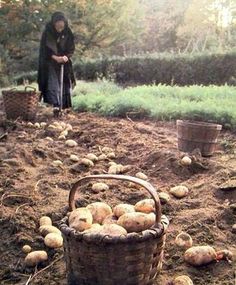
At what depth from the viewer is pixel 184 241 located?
8.39ft

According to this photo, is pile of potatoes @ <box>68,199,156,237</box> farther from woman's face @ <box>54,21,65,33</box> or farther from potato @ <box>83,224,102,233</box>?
woman's face @ <box>54,21,65,33</box>

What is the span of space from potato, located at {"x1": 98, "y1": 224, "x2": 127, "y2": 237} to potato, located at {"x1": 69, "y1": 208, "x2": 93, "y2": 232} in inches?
3.9

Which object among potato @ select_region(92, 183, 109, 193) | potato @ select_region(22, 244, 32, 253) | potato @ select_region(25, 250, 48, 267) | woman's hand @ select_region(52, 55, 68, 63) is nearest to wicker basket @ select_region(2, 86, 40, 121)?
woman's hand @ select_region(52, 55, 68, 63)

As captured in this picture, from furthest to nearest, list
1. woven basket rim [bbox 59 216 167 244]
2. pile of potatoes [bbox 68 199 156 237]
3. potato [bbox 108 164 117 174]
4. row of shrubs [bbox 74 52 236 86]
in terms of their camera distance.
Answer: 1. row of shrubs [bbox 74 52 236 86]
2. potato [bbox 108 164 117 174]
3. pile of potatoes [bbox 68 199 156 237]
4. woven basket rim [bbox 59 216 167 244]

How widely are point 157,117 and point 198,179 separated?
357 cm

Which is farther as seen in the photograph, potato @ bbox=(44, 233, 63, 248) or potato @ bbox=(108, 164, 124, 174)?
potato @ bbox=(108, 164, 124, 174)

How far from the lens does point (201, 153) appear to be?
4941 mm

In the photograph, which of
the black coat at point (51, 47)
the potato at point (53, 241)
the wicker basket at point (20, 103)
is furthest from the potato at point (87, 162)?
the black coat at point (51, 47)

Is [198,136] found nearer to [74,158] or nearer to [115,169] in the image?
[115,169]

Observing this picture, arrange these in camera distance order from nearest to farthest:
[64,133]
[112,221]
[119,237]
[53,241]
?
[119,237], [112,221], [53,241], [64,133]

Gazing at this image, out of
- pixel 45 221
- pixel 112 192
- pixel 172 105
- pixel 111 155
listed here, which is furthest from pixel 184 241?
pixel 172 105

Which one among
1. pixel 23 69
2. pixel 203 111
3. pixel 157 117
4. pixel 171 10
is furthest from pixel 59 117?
pixel 171 10

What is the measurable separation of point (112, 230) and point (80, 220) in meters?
0.18

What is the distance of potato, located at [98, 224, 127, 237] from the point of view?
7.02ft
